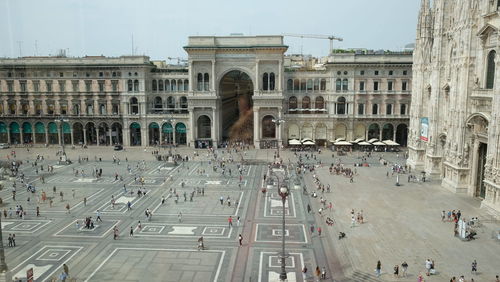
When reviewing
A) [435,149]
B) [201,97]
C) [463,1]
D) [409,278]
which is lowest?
[409,278]

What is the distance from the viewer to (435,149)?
174 ft

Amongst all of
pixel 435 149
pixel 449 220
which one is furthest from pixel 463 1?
pixel 449 220

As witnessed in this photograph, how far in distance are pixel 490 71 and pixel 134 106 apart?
59781 millimetres

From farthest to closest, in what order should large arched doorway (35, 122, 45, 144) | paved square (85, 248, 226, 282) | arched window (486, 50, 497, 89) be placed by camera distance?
large arched doorway (35, 122, 45, 144)
arched window (486, 50, 497, 89)
paved square (85, 248, 226, 282)

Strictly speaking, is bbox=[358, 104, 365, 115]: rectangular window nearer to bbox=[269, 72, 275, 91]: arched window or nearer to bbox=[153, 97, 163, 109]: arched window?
bbox=[269, 72, 275, 91]: arched window

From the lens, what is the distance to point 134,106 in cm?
8000

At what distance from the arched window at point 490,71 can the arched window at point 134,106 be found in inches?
2303

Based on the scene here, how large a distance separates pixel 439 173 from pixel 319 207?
68.0 feet

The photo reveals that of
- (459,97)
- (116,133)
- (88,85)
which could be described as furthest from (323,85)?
(88,85)

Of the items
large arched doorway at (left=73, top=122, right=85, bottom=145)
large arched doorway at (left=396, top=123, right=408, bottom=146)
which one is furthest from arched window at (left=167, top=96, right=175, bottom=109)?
large arched doorway at (left=396, top=123, right=408, bottom=146)

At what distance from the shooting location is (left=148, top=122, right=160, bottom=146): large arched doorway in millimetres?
80188

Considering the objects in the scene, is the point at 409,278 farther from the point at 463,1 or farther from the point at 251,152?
the point at 251,152

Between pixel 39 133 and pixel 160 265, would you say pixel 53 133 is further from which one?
pixel 160 265

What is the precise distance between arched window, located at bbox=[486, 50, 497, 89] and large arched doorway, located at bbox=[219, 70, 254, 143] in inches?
1805
